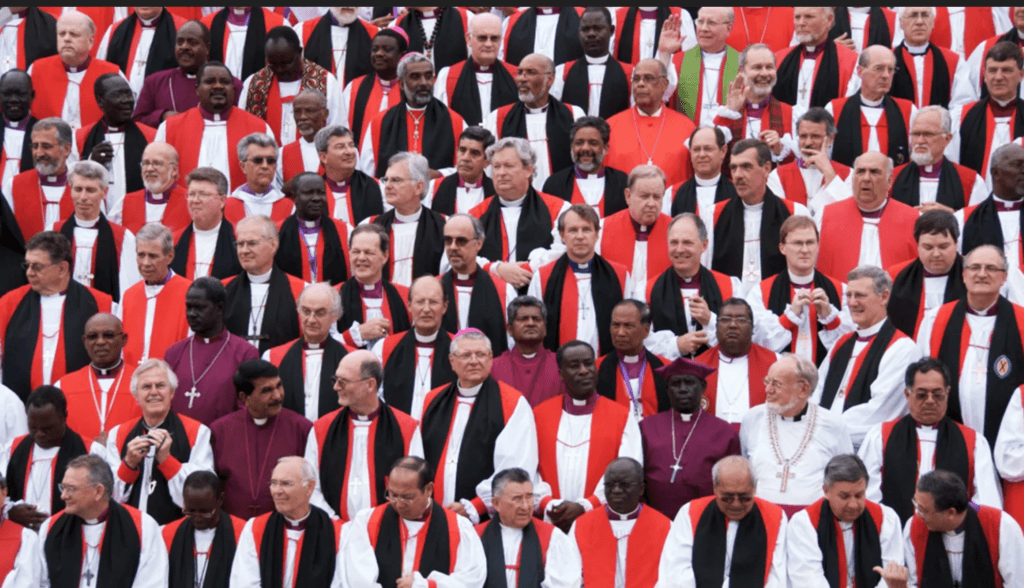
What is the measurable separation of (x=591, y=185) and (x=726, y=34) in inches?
74.1

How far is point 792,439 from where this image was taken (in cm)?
925

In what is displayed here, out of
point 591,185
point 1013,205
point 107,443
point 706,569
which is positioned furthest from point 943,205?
point 107,443

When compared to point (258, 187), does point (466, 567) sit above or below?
below

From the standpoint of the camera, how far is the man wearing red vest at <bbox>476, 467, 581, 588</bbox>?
878 centimetres

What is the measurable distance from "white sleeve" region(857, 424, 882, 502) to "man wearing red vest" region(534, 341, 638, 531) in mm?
1259

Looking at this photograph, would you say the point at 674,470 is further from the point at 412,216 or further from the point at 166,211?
the point at 166,211

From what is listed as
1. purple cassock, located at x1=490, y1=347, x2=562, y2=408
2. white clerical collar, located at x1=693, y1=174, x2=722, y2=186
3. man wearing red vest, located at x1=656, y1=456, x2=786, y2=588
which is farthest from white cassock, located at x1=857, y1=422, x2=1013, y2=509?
white clerical collar, located at x1=693, y1=174, x2=722, y2=186

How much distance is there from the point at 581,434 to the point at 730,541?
1.12 metres

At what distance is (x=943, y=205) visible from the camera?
10867mm

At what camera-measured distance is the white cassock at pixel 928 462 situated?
29.8 feet

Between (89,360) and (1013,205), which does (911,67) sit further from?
(89,360)

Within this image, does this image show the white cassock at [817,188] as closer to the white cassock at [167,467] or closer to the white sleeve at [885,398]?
the white sleeve at [885,398]

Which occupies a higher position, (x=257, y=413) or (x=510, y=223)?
(x=510, y=223)

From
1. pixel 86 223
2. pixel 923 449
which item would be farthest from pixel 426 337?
pixel 923 449
